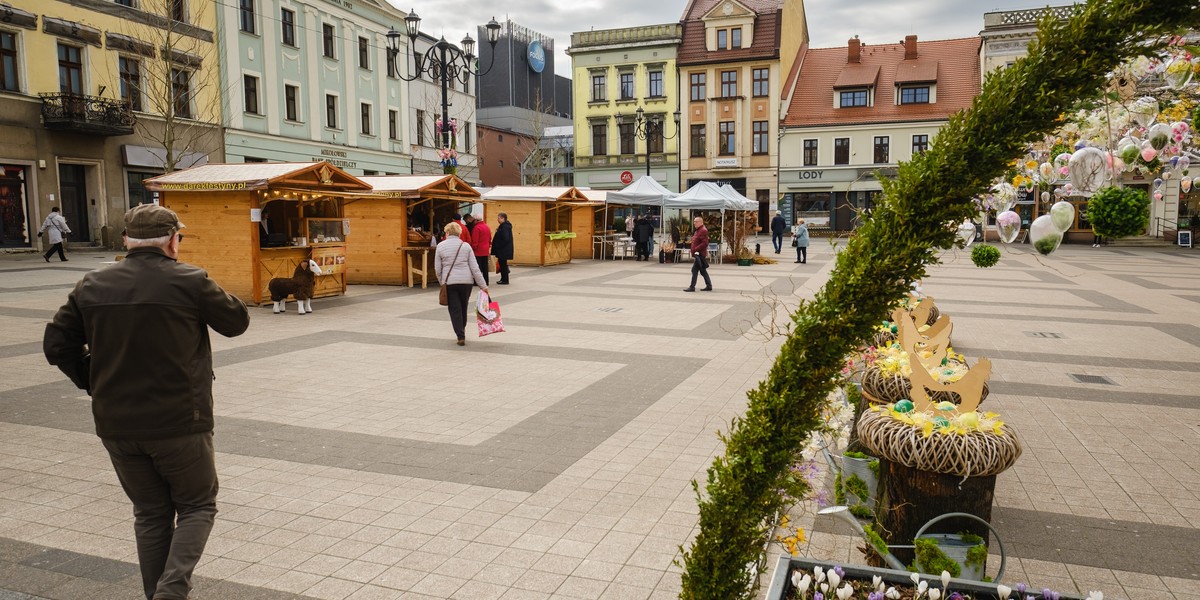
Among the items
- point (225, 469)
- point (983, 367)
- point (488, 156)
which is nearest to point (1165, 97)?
point (983, 367)

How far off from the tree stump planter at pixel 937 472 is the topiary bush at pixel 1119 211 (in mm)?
1073

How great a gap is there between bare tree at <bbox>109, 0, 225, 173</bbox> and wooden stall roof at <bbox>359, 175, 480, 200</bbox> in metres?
12.1

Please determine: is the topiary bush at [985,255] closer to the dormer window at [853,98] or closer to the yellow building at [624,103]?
the dormer window at [853,98]

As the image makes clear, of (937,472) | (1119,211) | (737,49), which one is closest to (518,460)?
(937,472)

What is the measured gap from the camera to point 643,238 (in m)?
28.4

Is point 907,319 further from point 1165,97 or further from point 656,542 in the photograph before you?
point 656,542

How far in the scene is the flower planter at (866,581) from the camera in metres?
2.86

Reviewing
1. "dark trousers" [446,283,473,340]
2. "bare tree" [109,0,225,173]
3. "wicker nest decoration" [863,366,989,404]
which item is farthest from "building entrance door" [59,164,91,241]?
"wicker nest decoration" [863,366,989,404]

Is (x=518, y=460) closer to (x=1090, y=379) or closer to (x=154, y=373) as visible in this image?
(x=154, y=373)

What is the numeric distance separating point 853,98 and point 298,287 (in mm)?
41025

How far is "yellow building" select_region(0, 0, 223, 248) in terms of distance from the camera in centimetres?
2480

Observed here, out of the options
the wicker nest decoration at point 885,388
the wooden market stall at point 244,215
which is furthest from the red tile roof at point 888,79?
the wicker nest decoration at point 885,388

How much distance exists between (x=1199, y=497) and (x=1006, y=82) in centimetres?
469

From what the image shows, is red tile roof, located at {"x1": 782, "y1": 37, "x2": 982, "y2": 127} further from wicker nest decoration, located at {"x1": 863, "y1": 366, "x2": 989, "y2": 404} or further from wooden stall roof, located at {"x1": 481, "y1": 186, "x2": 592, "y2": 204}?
wicker nest decoration, located at {"x1": 863, "y1": 366, "x2": 989, "y2": 404}
